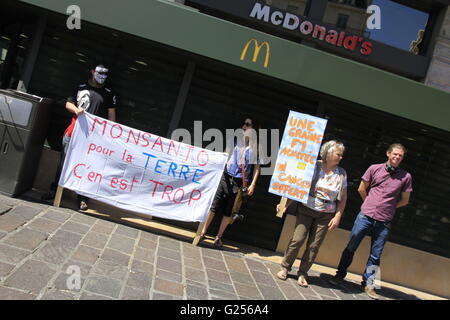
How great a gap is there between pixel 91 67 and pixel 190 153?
2.23 meters

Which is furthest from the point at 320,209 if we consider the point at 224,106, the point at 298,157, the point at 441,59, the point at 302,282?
the point at 441,59

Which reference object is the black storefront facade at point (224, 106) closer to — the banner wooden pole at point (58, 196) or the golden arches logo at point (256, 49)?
the golden arches logo at point (256, 49)

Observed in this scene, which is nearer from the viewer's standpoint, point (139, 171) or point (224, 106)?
point (139, 171)

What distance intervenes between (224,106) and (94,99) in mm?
2013

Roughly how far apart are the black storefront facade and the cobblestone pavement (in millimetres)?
1101

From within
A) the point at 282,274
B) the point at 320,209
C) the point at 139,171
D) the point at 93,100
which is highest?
the point at 93,100

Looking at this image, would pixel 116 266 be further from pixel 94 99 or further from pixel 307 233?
pixel 94 99

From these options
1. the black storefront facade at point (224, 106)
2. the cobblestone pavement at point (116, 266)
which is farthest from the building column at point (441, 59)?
the cobblestone pavement at point (116, 266)

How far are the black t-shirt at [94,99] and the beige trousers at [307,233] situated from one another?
126 inches

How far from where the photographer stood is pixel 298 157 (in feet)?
17.0

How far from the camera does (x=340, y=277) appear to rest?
18.2 feet

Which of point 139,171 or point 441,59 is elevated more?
point 441,59

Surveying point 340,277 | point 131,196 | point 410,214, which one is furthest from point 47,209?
point 410,214
